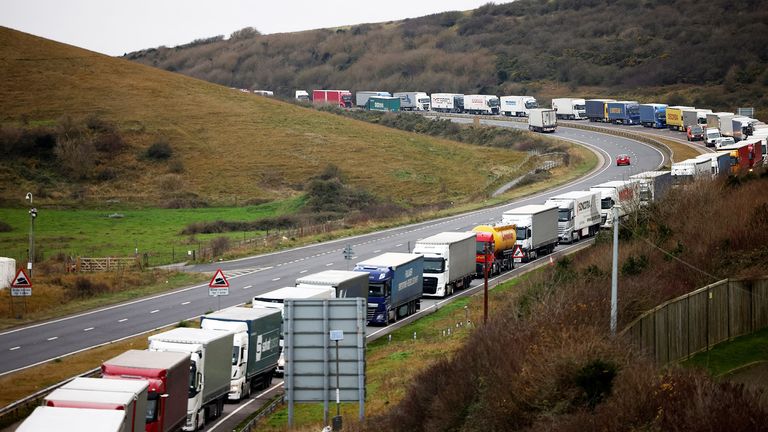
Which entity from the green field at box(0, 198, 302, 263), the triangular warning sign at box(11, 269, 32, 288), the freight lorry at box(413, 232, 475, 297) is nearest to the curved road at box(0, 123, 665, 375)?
the freight lorry at box(413, 232, 475, 297)

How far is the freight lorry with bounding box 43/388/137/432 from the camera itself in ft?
82.7

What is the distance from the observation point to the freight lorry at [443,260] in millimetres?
59406

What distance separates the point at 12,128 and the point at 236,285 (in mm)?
74720

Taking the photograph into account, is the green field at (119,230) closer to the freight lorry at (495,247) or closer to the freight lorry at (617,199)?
the freight lorry at (495,247)

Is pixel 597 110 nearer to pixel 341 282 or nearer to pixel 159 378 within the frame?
pixel 341 282

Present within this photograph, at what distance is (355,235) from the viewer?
85812 mm

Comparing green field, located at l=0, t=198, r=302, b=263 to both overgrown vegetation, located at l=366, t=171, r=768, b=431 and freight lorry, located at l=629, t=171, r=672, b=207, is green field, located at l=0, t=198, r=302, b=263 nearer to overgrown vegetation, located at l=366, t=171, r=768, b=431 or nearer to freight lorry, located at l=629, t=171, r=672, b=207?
freight lorry, located at l=629, t=171, r=672, b=207

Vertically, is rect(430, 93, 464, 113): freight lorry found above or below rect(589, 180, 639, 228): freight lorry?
above

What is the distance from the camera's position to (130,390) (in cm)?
2672

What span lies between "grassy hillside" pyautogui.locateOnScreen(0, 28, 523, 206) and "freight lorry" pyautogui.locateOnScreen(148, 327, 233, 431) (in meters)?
76.1

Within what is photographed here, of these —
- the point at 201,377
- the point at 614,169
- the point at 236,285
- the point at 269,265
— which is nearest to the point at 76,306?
the point at 236,285

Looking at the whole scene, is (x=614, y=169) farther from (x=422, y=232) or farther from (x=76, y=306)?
(x=76, y=306)

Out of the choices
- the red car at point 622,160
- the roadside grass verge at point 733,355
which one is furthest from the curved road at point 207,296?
the roadside grass verge at point 733,355

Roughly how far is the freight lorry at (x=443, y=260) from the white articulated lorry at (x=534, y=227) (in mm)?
7693
